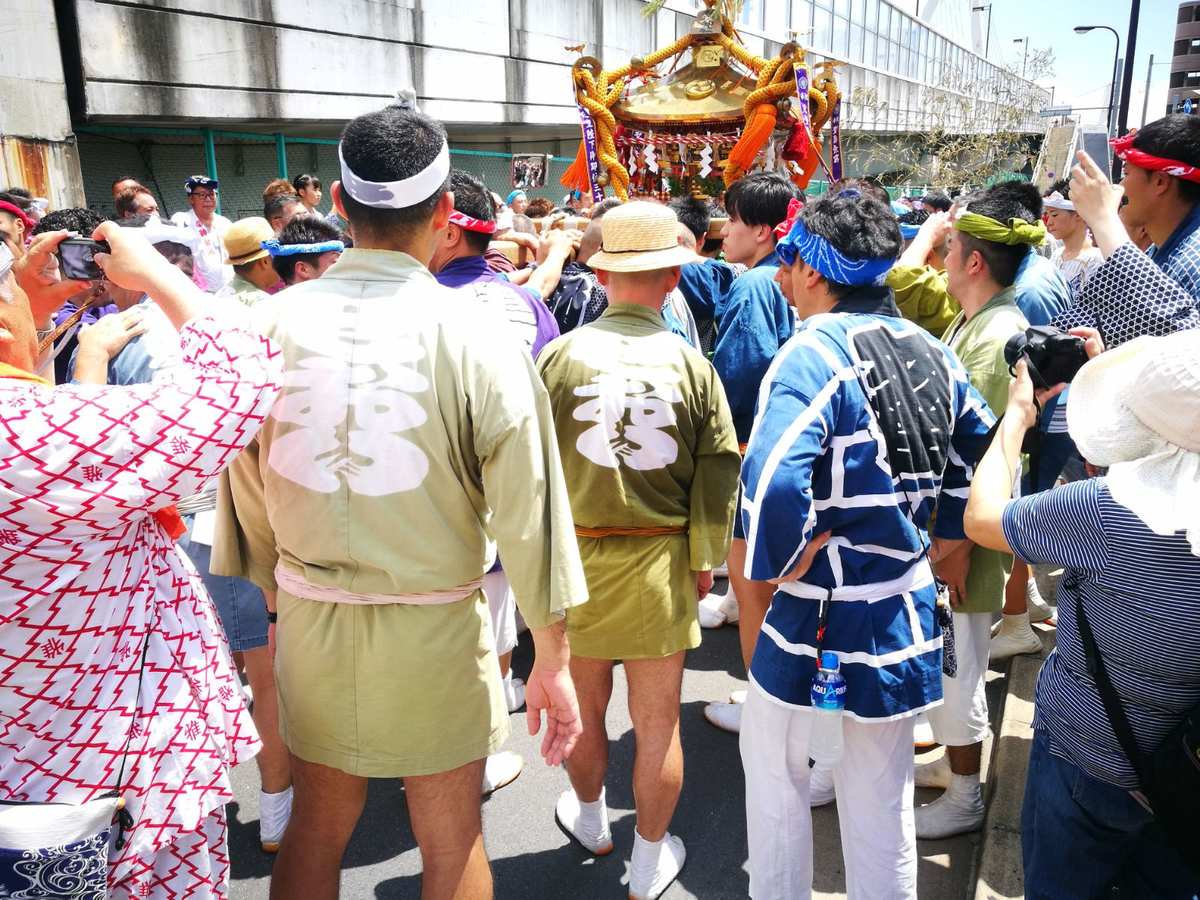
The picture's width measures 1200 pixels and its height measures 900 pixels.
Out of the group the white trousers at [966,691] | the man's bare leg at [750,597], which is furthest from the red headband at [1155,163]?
the man's bare leg at [750,597]

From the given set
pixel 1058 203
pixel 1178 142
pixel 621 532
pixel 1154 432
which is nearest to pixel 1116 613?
pixel 1154 432

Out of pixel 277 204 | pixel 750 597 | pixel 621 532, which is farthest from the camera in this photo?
pixel 277 204

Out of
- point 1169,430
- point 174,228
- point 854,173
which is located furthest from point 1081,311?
point 854,173

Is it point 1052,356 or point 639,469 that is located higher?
point 1052,356

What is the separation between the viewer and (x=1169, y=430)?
1464 millimetres

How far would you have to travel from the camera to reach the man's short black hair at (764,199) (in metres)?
4.03

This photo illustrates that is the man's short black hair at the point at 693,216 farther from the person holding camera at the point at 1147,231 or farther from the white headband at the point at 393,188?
the white headband at the point at 393,188

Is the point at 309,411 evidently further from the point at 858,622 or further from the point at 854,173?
the point at 854,173

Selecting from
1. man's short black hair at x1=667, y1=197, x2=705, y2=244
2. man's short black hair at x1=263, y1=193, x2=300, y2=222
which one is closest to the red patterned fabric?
man's short black hair at x1=667, y1=197, x2=705, y2=244

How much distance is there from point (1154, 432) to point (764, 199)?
2786 millimetres

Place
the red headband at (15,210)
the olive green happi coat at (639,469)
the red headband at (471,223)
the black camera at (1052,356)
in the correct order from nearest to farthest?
the black camera at (1052,356) → the olive green happi coat at (639,469) → the red headband at (471,223) → the red headband at (15,210)

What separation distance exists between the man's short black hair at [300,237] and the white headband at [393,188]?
1.81m

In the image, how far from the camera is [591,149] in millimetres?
8398

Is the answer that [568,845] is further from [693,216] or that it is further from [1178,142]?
[693,216]
